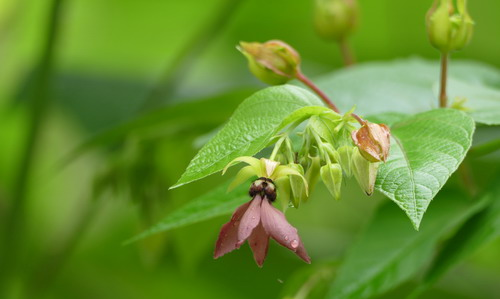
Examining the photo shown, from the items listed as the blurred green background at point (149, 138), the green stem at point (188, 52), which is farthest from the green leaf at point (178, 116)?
the green stem at point (188, 52)

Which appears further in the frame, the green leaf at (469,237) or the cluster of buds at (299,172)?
the green leaf at (469,237)

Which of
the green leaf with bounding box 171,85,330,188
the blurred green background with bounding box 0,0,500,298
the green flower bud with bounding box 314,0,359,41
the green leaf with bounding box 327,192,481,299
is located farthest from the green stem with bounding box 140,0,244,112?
the green leaf with bounding box 171,85,330,188

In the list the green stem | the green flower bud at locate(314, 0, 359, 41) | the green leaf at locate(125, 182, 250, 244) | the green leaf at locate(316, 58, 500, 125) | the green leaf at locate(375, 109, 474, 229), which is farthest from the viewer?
the green stem

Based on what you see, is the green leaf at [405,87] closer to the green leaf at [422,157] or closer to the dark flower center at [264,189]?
the green leaf at [422,157]

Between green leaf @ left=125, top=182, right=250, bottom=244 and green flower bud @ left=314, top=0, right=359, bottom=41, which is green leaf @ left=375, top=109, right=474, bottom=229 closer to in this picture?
green leaf @ left=125, top=182, right=250, bottom=244

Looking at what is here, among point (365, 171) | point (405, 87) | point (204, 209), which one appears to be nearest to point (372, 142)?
point (365, 171)

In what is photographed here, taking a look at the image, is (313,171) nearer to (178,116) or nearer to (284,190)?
(284,190)

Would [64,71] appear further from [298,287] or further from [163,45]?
[298,287]
